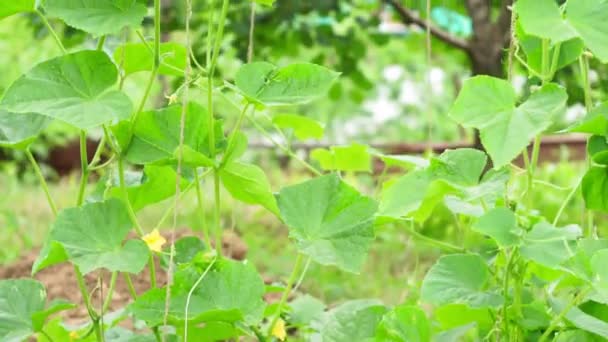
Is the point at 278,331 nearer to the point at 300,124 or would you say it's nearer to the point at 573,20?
the point at 300,124

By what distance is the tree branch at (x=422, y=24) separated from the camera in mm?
3184

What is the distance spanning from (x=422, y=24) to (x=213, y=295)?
235cm

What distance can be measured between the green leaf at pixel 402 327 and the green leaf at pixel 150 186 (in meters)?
0.32

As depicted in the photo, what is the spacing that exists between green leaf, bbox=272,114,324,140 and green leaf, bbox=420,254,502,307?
328 millimetres

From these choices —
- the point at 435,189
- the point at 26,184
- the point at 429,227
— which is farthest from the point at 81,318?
the point at 26,184

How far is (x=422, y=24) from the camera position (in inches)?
127

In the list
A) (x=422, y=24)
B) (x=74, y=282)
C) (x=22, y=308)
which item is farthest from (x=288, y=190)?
(x=422, y=24)

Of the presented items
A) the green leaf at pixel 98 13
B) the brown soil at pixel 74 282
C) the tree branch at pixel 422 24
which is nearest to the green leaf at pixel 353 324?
the green leaf at pixel 98 13

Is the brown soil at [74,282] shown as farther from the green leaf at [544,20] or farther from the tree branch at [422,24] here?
the green leaf at [544,20]

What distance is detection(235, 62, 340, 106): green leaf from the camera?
1003 mm

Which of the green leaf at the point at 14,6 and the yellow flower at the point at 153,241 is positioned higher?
the green leaf at the point at 14,6

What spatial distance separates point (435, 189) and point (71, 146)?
284 inches

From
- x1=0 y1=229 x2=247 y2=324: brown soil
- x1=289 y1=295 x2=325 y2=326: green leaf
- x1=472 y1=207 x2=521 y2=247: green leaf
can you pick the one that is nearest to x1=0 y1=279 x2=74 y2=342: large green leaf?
x1=289 y1=295 x2=325 y2=326: green leaf

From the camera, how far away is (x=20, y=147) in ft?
3.66
